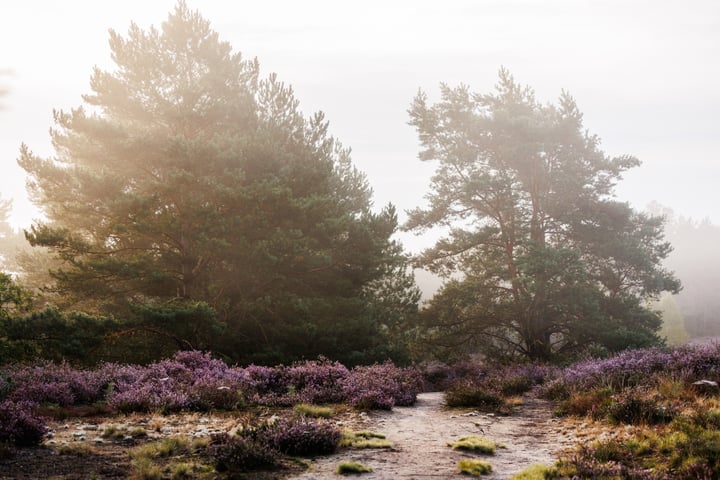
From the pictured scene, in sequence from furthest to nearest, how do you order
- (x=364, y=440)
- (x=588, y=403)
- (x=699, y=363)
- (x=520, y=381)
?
(x=520, y=381)
(x=699, y=363)
(x=588, y=403)
(x=364, y=440)

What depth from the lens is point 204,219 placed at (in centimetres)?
1795

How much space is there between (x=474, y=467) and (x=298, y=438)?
236 cm

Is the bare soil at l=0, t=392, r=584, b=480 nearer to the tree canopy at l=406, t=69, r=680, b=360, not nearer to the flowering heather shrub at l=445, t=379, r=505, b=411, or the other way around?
the flowering heather shrub at l=445, t=379, r=505, b=411

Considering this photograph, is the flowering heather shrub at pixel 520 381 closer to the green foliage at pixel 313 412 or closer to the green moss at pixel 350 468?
the green foliage at pixel 313 412

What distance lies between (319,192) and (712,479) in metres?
17.8

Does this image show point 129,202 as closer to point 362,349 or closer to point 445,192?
point 362,349

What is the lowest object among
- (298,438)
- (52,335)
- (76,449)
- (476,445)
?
(476,445)

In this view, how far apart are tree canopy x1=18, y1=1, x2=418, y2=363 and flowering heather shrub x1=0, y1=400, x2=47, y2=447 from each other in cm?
911

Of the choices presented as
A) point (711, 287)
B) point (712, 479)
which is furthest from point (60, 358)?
point (711, 287)

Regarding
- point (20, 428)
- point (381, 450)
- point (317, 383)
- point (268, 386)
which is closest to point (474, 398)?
point (317, 383)

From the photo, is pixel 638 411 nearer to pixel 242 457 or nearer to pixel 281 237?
pixel 242 457

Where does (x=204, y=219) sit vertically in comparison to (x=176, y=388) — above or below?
above

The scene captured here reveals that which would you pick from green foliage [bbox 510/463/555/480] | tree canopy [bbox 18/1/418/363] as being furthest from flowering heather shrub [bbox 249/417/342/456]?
tree canopy [bbox 18/1/418/363]

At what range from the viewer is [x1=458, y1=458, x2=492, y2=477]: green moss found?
5.94 meters
